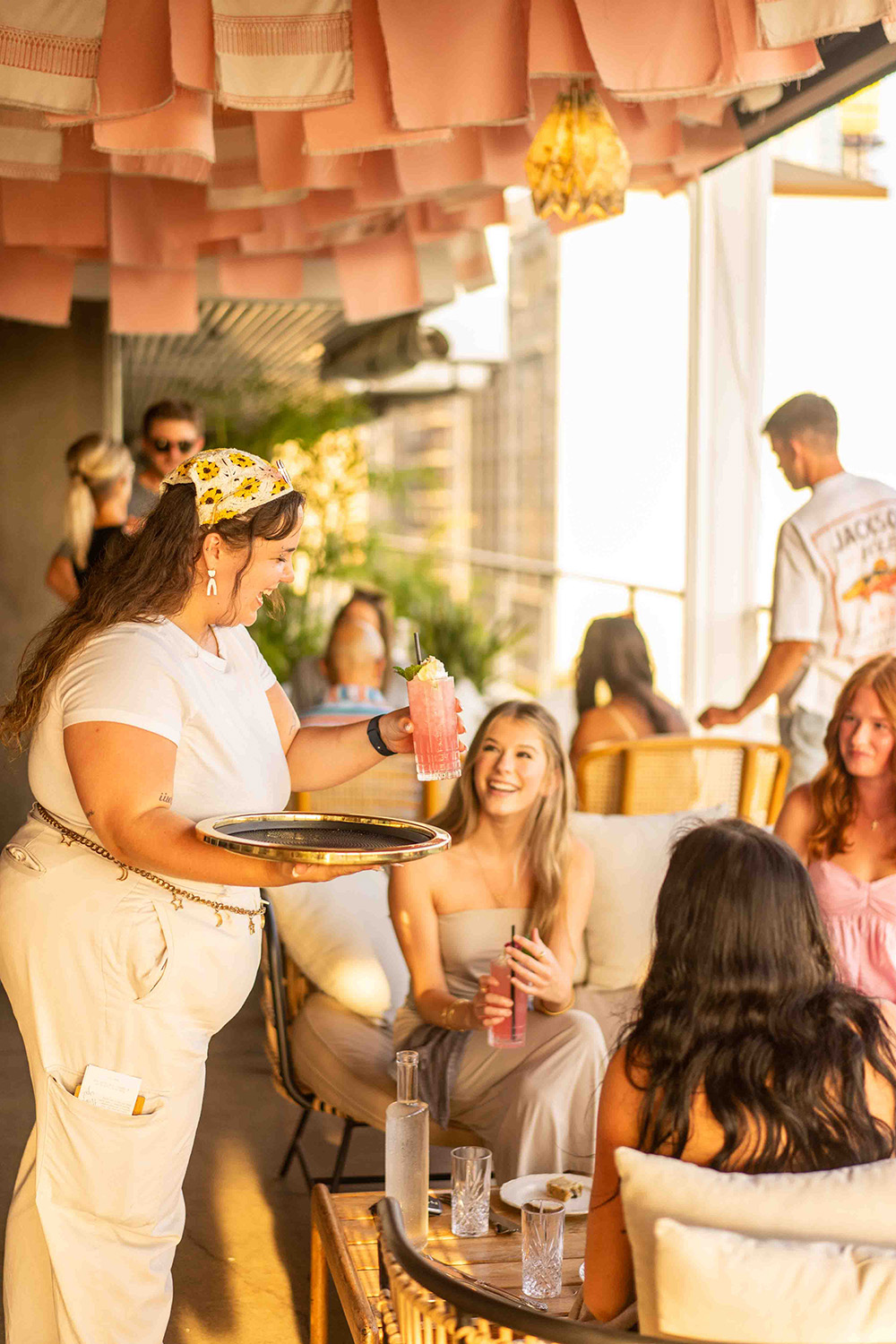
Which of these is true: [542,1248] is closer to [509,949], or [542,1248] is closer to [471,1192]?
[471,1192]

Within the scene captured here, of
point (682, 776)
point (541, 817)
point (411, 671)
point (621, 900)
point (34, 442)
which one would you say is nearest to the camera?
point (411, 671)

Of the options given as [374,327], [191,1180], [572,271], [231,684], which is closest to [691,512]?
[374,327]

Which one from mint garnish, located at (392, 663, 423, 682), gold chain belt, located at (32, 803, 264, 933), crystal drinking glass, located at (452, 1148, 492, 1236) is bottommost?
crystal drinking glass, located at (452, 1148, 492, 1236)

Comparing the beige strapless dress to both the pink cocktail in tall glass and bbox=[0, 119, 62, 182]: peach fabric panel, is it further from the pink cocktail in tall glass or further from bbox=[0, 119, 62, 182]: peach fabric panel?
bbox=[0, 119, 62, 182]: peach fabric panel

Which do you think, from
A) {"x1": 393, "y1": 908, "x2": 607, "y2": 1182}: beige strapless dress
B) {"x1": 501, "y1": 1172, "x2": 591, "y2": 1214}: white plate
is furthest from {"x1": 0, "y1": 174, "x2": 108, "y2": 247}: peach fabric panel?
{"x1": 501, "y1": 1172, "x2": 591, "y2": 1214}: white plate

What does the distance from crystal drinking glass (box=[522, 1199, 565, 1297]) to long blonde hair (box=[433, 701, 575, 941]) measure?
101 cm

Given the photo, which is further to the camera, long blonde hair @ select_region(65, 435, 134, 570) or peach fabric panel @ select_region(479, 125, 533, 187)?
long blonde hair @ select_region(65, 435, 134, 570)

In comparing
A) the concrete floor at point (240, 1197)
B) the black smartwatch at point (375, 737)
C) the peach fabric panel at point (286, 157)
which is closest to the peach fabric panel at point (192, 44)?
the peach fabric panel at point (286, 157)

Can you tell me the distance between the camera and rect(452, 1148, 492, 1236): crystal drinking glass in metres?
Answer: 2.18

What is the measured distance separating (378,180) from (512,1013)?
2695 mm

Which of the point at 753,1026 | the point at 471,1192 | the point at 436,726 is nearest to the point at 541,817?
the point at 436,726

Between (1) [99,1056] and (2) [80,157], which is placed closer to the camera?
(1) [99,1056]

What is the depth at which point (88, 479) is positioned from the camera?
14.8ft

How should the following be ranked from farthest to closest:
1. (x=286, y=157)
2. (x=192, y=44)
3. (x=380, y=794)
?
(x=380, y=794)
(x=286, y=157)
(x=192, y=44)
